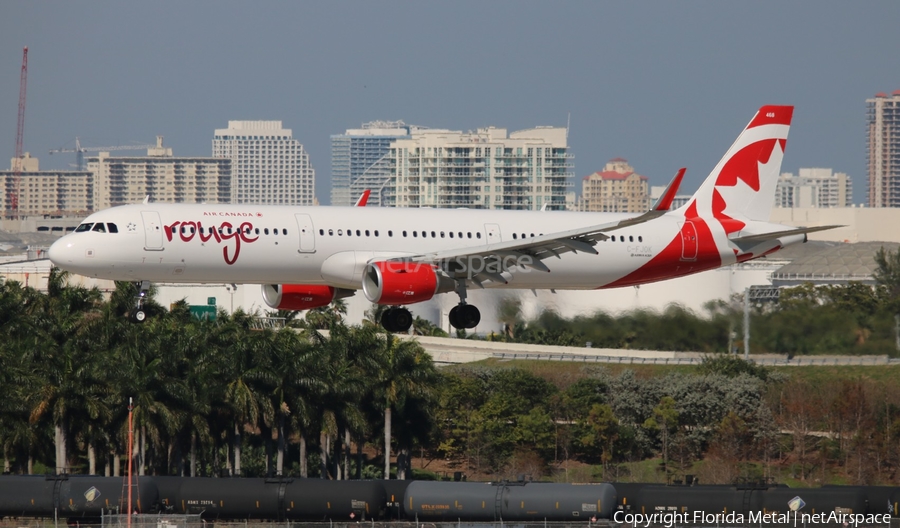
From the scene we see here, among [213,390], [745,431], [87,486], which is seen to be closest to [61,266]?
[87,486]

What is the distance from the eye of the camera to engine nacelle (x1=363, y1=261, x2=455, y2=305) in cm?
4731

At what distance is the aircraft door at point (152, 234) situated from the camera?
45875mm

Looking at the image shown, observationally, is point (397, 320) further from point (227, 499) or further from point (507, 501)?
point (227, 499)

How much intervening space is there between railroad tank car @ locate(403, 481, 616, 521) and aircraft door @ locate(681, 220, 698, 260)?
35.6 ft

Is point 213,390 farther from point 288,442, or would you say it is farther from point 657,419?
point 657,419

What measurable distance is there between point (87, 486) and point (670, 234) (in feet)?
88.6

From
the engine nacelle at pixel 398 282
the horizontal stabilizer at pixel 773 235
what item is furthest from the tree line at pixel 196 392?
the horizontal stabilizer at pixel 773 235

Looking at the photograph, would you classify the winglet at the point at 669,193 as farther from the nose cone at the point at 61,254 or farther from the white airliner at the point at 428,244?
the nose cone at the point at 61,254

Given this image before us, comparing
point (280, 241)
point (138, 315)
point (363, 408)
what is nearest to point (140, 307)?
point (138, 315)

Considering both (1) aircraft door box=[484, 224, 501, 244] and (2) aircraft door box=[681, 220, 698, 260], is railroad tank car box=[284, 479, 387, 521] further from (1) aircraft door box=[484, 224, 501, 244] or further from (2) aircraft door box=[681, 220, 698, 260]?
(2) aircraft door box=[681, 220, 698, 260]

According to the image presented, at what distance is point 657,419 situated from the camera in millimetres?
91000

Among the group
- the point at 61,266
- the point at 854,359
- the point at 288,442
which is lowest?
the point at 288,442

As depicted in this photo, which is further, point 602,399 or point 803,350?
point 602,399

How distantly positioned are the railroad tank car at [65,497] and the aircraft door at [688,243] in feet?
83.2
